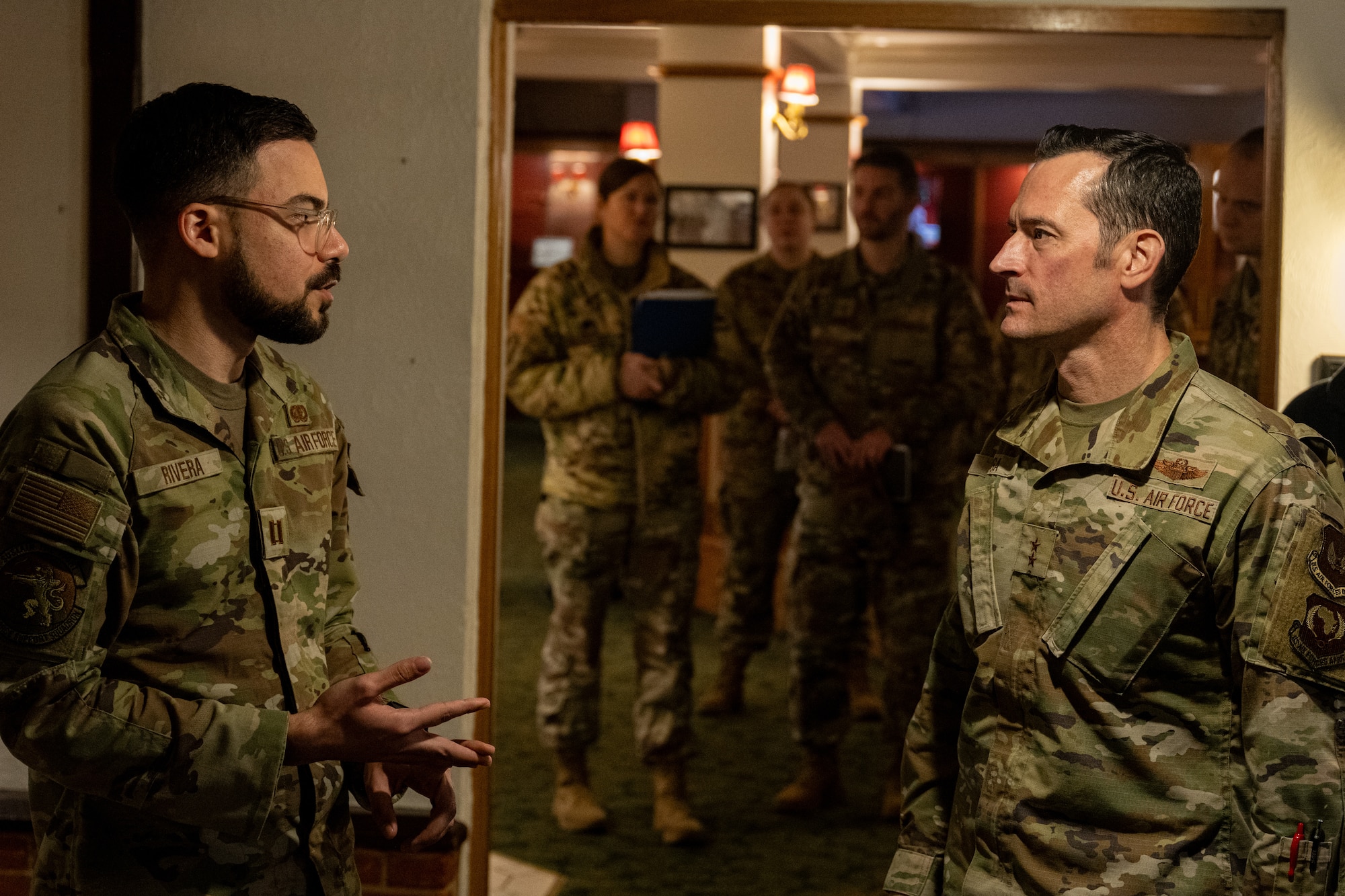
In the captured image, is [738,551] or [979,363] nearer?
[979,363]

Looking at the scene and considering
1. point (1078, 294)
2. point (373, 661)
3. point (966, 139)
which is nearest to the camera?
point (1078, 294)

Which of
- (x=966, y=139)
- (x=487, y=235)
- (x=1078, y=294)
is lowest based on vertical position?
(x=1078, y=294)

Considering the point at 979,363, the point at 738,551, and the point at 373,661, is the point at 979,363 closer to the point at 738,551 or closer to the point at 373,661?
the point at 738,551

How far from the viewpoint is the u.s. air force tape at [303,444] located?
1.74m

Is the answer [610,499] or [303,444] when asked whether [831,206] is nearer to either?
[610,499]

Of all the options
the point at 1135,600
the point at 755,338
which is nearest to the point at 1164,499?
the point at 1135,600

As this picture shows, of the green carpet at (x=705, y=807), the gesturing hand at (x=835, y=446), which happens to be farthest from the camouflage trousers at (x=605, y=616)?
the gesturing hand at (x=835, y=446)

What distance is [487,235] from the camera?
8.77 feet

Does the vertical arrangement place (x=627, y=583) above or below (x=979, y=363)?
below

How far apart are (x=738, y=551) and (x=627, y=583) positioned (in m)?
1.39

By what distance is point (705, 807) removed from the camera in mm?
4117

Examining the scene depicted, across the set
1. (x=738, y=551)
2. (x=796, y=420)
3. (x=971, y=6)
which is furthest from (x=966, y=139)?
(x=971, y=6)

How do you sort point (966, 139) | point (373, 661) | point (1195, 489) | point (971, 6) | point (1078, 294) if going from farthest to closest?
point (966, 139) → point (971, 6) → point (373, 661) → point (1078, 294) → point (1195, 489)

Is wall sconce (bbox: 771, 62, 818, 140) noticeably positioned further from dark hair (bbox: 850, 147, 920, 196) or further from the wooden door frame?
the wooden door frame
